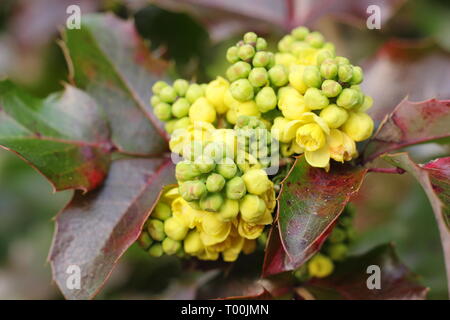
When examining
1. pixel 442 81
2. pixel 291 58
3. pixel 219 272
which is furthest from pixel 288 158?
pixel 442 81

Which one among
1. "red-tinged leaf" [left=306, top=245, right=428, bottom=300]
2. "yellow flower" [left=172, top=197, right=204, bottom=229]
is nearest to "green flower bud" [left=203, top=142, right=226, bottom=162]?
"yellow flower" [left=172, top=197, right=204, bottom=229]

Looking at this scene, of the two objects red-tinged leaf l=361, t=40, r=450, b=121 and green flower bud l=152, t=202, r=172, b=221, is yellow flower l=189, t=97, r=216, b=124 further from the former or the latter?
red-tinged leaf l=361, t=40, r=450, b=121

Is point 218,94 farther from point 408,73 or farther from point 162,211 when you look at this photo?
point 408,73

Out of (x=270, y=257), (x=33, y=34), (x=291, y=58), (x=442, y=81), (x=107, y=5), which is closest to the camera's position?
(x=270, y=257)

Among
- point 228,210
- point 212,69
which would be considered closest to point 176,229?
point 228,210

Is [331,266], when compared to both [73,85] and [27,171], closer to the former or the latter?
[73,85]

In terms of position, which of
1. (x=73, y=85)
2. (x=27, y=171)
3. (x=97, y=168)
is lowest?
(x=27, y=171)
